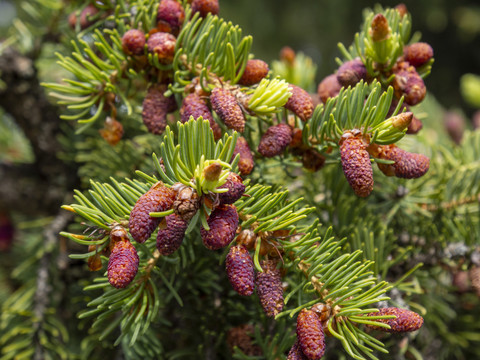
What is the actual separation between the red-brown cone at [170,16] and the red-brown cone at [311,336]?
Result: 1.24 ft

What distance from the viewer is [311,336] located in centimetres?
41

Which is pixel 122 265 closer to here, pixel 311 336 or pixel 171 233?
pixel 171 233

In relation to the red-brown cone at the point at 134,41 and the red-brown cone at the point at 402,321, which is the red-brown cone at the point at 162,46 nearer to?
the red-brown cone at the point at 134,41

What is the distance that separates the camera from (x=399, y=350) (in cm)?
60

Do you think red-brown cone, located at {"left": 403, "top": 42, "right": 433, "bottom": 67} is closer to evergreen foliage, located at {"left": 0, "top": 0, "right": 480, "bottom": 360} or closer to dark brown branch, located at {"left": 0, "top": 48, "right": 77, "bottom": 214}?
evergreen foliage, located at {"left": 0, "top": 0, "right": 480, "bottom": 360}

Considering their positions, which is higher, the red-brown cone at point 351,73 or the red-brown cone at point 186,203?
the red-brown cone at point 351,73

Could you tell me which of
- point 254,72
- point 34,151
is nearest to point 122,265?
point 254,72

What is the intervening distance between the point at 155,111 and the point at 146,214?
17cm

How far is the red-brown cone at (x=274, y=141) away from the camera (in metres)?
0.48

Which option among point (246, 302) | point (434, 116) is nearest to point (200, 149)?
point (246, 302)

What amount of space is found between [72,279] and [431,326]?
668 millimetres

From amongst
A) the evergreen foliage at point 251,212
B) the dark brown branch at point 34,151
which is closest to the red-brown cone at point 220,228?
the evergreen foliage at point 251,212

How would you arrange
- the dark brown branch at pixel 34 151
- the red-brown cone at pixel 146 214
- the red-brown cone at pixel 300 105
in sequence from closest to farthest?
the red-brown cone at pixel 146 214 < the red-brown cone at pixel 300 105 < the dark brown branch at pixel 34 151

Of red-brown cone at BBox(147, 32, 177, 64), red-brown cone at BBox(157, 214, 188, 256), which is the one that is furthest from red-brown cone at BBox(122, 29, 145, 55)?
red-brown cone at BBox(157, 214, 188, 256)
